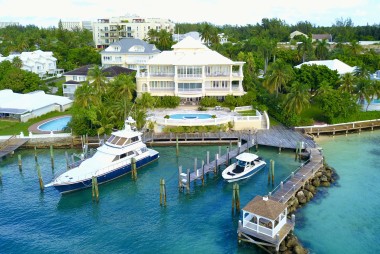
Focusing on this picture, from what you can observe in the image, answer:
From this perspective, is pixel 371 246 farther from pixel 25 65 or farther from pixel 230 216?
pixel 25 65

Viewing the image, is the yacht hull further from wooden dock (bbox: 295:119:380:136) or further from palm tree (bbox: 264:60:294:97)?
palm tree (bbox: 264:60:294:97)

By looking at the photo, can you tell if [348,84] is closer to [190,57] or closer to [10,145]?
[190,57]

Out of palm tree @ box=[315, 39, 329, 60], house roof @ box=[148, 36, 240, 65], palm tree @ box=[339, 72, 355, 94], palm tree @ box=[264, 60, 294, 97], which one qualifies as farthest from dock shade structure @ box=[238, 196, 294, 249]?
palm tree @ box=[315, 39, 329, 60]

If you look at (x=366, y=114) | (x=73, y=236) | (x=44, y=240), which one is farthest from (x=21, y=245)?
(x=366, y=114)

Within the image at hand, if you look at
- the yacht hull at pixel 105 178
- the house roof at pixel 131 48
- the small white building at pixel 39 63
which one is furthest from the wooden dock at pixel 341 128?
the small white building at pixel 39 63

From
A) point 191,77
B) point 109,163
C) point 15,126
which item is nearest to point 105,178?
point 109,163

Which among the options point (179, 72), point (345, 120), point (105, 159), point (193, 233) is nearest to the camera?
point (193, 233)
